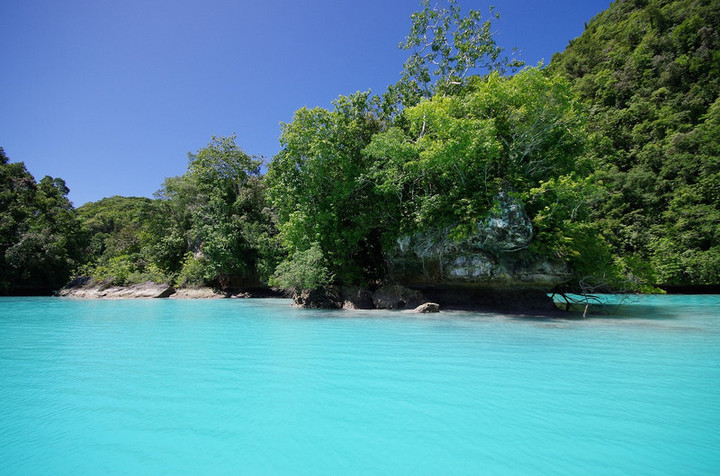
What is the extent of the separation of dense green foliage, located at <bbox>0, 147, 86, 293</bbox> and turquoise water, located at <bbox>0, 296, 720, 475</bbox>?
27.0 meters

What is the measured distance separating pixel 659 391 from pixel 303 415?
4.88 metres

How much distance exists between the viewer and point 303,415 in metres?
3.63

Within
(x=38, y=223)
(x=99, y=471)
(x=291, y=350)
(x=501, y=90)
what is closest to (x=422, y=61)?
(x=501, y=90)

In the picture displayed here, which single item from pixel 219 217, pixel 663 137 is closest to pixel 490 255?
pixel 219 217

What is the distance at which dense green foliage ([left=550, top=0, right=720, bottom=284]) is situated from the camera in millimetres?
24188

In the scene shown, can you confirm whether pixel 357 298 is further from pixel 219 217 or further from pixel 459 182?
pixel 219 217

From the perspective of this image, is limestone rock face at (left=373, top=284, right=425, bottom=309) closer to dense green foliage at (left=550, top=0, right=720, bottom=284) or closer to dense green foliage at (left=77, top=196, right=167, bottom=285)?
dense green foliage at (left=550, top=0, right=720, bottom=284)

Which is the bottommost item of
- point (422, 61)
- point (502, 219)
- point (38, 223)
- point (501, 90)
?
point (502, 219)

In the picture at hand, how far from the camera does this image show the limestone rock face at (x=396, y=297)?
612 inches

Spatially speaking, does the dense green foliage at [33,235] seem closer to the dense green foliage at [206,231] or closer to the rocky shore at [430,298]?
the dense green foliage at [206,231]

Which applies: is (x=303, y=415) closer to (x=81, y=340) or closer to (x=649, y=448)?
(x=649, y=448)

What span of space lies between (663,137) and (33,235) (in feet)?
193

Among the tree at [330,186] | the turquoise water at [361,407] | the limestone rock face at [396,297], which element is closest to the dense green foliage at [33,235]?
the tree at [330,186]

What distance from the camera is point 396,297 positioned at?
15820 mm
